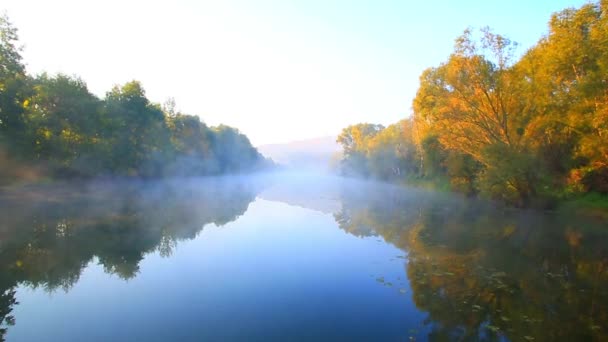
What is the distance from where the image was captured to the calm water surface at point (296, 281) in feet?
28.7

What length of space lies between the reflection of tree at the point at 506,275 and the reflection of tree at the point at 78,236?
1076 cm

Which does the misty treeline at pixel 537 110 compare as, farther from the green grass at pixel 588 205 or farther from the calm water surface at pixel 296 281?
the calm water surface at pixel 296 281

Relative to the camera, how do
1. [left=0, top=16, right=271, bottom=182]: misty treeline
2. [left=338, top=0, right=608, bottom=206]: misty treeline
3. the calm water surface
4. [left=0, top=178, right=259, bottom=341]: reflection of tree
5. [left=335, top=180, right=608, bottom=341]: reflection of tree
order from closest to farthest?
the calm water surface, [left=335, top=180, right=608, bottom=341]: reflection of tree, [left=0, top=178, right=259, bottom=341]: reflection of tree, [left=338, top=0, right=608, bottom=206]: misty treeline, [left=0, top=16, right=271, bottom=182]: misty treeline

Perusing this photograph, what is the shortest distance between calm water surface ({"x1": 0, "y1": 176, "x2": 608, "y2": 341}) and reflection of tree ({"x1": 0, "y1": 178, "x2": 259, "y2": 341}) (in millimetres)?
97

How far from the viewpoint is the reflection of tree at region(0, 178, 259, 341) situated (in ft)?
40.4

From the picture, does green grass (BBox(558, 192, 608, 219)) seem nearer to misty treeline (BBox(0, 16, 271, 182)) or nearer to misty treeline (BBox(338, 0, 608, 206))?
misty treeline (BBox(338, 0, 608, 206))

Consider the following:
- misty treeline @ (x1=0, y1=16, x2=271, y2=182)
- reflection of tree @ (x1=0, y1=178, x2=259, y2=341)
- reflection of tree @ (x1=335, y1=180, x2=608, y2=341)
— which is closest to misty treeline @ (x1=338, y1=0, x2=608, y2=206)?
reflection of tree @ (x1=335, y1=180, x2=608, y2=341)

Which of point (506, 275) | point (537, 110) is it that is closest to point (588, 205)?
point (537, 110)

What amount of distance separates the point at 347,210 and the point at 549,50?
817 inches

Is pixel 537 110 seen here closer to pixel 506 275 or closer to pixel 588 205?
pixel 588 205

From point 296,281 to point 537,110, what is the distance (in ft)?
93.5

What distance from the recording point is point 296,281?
41.0 feet

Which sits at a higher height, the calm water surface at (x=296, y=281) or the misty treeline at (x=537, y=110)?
the misty treeline at (x=537, y=110)

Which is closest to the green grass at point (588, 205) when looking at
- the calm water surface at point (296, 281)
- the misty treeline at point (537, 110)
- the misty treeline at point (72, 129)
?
the misty treeline at point (537, 110)
